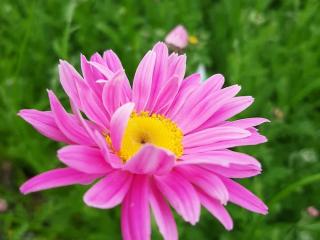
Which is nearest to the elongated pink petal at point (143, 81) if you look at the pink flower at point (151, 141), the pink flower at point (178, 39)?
the pink flower at point (151, 141)

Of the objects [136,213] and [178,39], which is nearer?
[136,213]

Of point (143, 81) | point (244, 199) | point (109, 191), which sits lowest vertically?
point (244, 199)

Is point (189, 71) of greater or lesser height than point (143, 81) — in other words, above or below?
below

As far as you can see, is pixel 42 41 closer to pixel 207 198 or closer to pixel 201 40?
pixel 201 40

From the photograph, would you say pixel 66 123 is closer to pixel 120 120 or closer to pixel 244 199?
pixel 120 120

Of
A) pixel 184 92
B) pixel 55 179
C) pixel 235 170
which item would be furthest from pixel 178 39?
pixel 55 179

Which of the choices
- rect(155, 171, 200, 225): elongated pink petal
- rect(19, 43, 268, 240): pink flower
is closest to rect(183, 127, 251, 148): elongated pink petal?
rect(19, 43, 268, 240): pink flower
